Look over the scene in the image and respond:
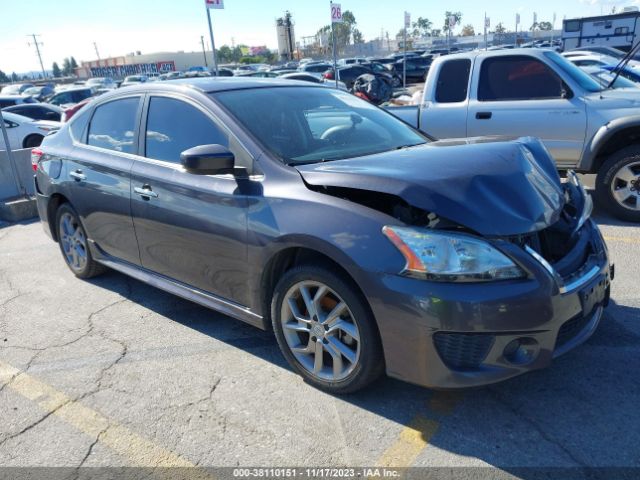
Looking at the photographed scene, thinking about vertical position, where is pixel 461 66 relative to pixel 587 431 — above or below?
above

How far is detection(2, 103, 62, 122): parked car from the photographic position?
49.5 ft

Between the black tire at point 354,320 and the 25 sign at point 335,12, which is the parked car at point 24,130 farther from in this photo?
the black tire at point 354,320

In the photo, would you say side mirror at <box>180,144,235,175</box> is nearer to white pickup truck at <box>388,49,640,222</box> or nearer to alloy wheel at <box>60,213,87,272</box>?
alloy wheel at <box>60,213,87,272</box>

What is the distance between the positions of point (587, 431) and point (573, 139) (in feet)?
14.5

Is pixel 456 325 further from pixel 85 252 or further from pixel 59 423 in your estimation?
pixel 85 252

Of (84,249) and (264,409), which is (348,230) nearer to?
(264,409)

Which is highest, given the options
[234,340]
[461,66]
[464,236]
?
[461,66]

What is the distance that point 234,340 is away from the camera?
376 centimetres

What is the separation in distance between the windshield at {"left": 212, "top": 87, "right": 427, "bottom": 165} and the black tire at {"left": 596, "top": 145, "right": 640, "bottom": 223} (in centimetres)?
298

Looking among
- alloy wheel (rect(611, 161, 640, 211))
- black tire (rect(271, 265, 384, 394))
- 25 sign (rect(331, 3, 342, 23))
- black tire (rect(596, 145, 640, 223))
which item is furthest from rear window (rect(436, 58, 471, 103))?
25 sign (rect(331, 3, 342, 23))

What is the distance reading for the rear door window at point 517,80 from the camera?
247 inches

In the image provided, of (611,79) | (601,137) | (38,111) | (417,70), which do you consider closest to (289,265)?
(601,137)

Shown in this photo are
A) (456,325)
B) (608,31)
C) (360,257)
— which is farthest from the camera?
(608,31)

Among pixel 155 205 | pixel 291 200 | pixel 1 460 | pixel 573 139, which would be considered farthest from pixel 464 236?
pixel 573 139
